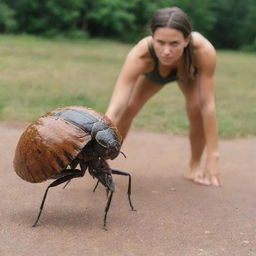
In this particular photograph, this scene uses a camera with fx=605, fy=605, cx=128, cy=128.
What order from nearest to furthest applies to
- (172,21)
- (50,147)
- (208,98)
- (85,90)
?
(50,147)
(172,21)
(208,98)
(85,90)

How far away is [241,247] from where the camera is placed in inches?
169

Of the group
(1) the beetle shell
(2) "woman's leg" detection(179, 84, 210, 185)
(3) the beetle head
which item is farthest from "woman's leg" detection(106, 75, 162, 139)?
(1) the beetle shell

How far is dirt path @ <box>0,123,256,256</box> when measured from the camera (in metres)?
4.06

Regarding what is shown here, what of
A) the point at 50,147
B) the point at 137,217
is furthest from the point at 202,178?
the point at 50,147

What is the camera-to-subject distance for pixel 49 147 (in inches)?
158

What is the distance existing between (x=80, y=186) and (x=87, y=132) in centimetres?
148

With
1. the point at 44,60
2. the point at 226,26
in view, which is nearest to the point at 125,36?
the point at 226,26

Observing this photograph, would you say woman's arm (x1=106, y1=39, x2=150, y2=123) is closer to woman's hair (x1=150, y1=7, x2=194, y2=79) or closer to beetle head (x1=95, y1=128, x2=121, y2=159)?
woman's hair (x1=150, y1=7, x2=194, y2=79)

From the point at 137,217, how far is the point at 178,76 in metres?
1.80

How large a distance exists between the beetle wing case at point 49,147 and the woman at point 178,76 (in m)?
1.38

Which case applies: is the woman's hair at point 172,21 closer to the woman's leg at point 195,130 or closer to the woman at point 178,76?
the woman at point 178,76

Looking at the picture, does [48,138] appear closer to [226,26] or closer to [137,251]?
[137,251]

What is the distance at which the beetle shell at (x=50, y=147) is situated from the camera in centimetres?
402

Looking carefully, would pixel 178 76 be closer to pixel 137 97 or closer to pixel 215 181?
pixel 137 97
